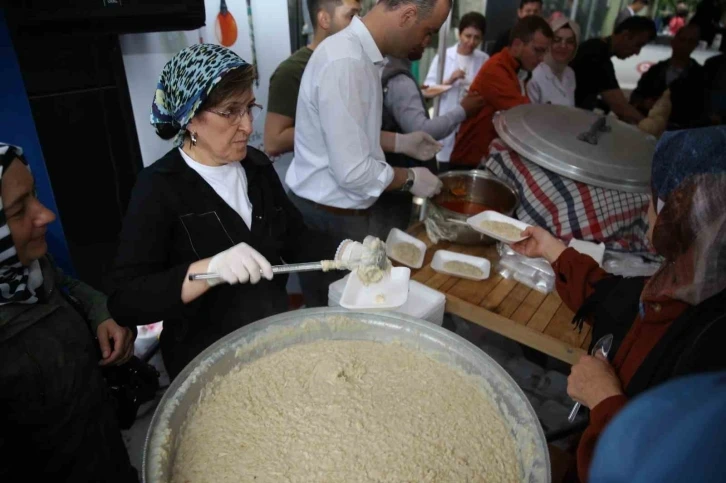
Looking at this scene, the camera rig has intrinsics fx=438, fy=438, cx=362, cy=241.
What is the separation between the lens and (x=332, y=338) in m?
1.29

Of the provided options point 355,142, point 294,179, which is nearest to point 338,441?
point 355,142

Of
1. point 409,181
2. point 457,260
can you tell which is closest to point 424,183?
point 409,181

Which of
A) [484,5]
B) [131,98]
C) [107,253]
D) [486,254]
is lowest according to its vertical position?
[107,253]

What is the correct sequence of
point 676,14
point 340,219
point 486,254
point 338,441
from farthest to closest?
point 676,14 < point 340,219 < point 486,254 < point 338,441

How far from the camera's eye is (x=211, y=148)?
49.4 inches

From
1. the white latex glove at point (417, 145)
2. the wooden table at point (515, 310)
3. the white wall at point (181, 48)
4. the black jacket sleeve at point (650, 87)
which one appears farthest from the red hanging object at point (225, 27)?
the black jacket sleeve at point (650, 87)

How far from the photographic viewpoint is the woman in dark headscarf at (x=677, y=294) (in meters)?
0.85

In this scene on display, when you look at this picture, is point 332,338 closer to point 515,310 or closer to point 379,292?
point 379,292

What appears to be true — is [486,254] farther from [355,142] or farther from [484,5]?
[484,5]

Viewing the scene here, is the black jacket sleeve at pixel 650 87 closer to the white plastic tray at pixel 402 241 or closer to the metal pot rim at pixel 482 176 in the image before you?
the metal pot rim at pixel 482 176

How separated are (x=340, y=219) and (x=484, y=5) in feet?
13.7

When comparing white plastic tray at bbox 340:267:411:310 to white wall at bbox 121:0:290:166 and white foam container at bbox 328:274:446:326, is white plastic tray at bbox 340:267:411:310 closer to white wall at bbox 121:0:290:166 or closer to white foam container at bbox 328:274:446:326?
white foam container at bbox 328:274:446:326

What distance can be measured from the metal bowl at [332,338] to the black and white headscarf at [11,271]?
16.3 inches

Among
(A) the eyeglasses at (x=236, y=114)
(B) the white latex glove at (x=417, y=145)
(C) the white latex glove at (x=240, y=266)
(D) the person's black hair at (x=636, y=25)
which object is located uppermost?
(D) the person's black hair at (x=636, y=25)
